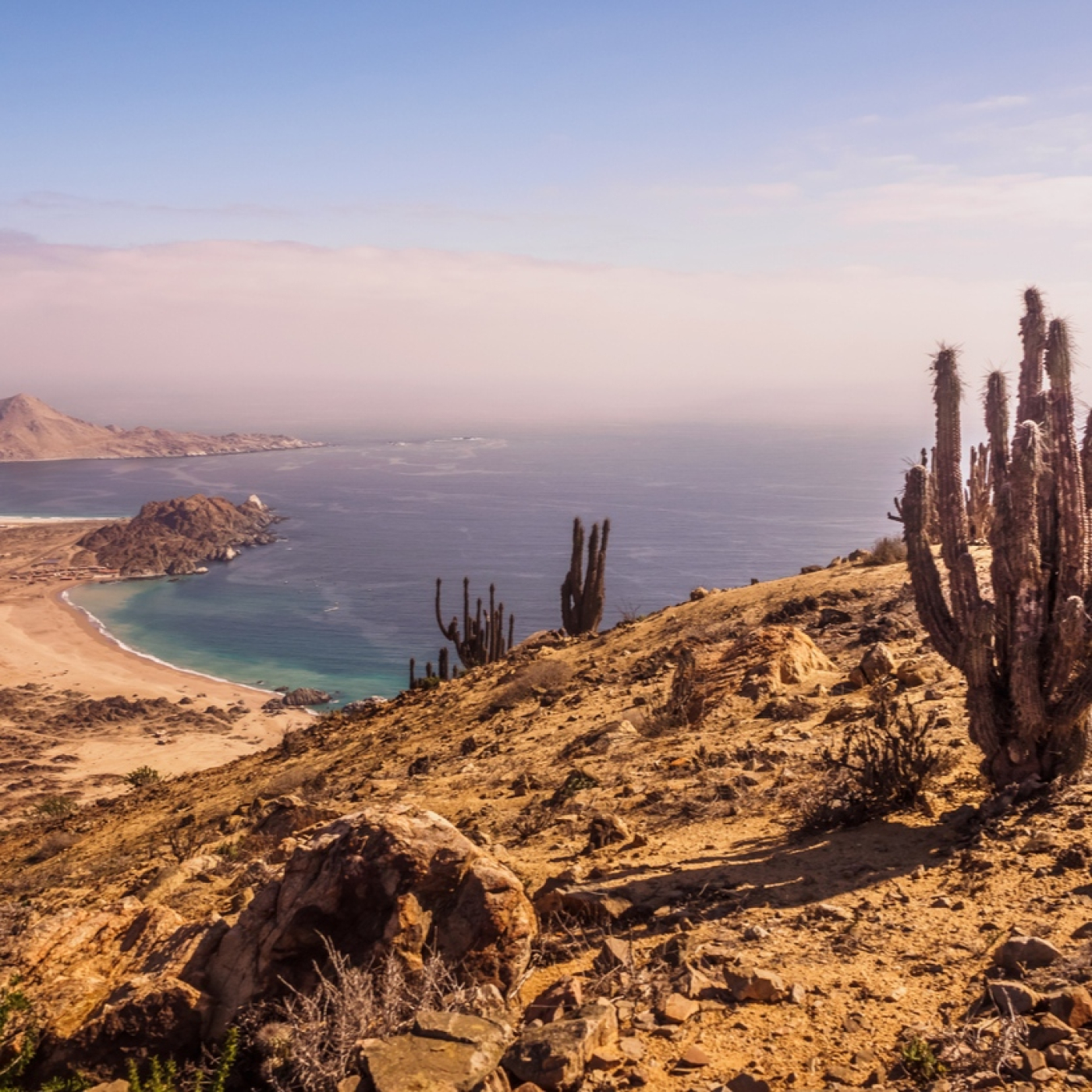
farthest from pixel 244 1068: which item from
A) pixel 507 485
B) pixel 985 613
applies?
pixel 507 485

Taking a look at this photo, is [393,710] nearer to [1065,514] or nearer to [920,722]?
[920,722]

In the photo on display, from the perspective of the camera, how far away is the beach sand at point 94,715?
134 feet

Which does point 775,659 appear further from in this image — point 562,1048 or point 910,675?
point 562,1048

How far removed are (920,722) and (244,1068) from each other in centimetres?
907

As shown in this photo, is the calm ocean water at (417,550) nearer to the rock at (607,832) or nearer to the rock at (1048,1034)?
the rock at (607,832)

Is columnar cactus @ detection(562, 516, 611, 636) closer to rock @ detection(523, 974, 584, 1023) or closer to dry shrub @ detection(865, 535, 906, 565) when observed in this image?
dry shrub @ detection(865, 535, 906, 565)

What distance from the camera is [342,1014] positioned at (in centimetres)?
539

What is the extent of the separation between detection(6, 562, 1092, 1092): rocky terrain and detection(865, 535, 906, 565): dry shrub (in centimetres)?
1327

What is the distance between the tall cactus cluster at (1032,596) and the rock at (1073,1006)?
3.87m

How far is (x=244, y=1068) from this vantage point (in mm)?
5555

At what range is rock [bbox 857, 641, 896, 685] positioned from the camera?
14148 millimetres

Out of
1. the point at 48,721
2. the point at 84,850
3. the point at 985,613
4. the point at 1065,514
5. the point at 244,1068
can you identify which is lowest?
the point at 48,721

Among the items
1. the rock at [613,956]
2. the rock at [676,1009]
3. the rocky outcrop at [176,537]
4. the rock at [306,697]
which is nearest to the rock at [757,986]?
the rock at [676,1009]

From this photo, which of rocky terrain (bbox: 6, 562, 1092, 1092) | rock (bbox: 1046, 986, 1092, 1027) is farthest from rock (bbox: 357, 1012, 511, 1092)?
rock (bbox: 1046, 986, 1092, 1027)
